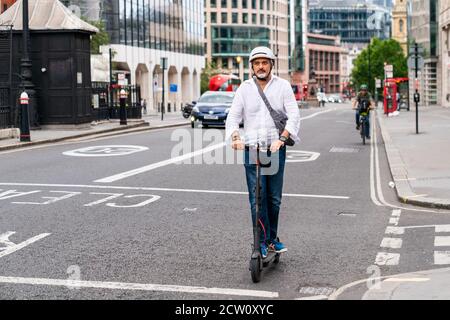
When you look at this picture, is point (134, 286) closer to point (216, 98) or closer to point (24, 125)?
point (24, 125)

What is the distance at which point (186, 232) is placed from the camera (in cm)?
942

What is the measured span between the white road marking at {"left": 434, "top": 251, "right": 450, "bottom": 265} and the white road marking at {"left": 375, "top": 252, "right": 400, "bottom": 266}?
1.12ft

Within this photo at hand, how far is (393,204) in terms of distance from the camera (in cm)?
1211

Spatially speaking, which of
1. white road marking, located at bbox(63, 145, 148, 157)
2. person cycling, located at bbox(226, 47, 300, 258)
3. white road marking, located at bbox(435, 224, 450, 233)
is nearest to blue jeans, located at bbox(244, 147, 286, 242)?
person cycling, located at bbox(226, 47, 300, 258)

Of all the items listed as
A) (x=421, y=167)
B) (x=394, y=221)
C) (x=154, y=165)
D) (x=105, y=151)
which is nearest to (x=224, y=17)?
(x=105, y=151)

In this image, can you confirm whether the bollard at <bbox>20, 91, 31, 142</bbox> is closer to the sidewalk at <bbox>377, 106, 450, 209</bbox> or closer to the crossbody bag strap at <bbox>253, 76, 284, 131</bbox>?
the sidewalk at <bbox>377, 106, 450, 209</bbox>

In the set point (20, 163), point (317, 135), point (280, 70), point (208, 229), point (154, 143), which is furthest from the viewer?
point (280, 70)

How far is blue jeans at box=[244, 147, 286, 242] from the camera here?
740 cm

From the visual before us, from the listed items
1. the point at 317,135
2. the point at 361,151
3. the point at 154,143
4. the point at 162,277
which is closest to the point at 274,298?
the point at 162,277

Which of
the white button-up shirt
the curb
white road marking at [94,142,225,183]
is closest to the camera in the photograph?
the white button-up shirt

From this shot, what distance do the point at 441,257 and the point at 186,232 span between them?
280 cm

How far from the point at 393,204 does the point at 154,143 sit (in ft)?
44.7

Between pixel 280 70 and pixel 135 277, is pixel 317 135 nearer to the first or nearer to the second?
pixel 135 277

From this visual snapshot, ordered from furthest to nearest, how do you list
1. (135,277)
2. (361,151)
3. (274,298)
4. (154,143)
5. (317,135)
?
(317,135) → (154,143) → (361,151) → (135,277) → (274,298)
